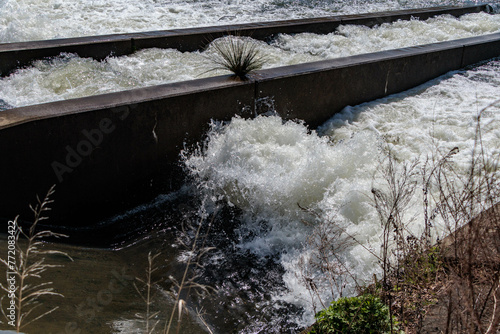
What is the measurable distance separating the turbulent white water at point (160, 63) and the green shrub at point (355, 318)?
4.65 meters

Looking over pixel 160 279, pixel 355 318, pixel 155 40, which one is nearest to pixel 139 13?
pixel 155 40

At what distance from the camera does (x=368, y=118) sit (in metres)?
6.84

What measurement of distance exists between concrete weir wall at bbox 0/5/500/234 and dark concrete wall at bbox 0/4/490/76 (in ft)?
7.89

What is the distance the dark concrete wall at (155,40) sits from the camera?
706 centimetres

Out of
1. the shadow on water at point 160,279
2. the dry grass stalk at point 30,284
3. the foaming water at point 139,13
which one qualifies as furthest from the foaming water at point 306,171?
the foaming water at point 139,13

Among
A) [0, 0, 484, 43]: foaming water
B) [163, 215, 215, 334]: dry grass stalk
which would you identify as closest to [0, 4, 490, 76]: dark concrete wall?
[0, 0, 484, 43]: foaming water

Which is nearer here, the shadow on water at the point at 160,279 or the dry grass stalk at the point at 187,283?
the dry grass stalk at the point at 187,283

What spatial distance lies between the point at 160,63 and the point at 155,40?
0.72 m

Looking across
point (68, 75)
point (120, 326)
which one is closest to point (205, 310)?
point (120, 326)

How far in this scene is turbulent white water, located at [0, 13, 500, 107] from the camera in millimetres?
6668

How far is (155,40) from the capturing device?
828 cm

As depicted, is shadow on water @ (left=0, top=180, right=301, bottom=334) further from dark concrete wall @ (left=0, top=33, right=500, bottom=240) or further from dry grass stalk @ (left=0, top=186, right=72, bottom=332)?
dark concrete wall @ (left=0, top=33, right=500, bottom=240)

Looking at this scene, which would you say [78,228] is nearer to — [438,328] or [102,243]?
[102,243]

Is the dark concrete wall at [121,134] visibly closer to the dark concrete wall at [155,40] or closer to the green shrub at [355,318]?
the dark concrete wall at [155,40]
